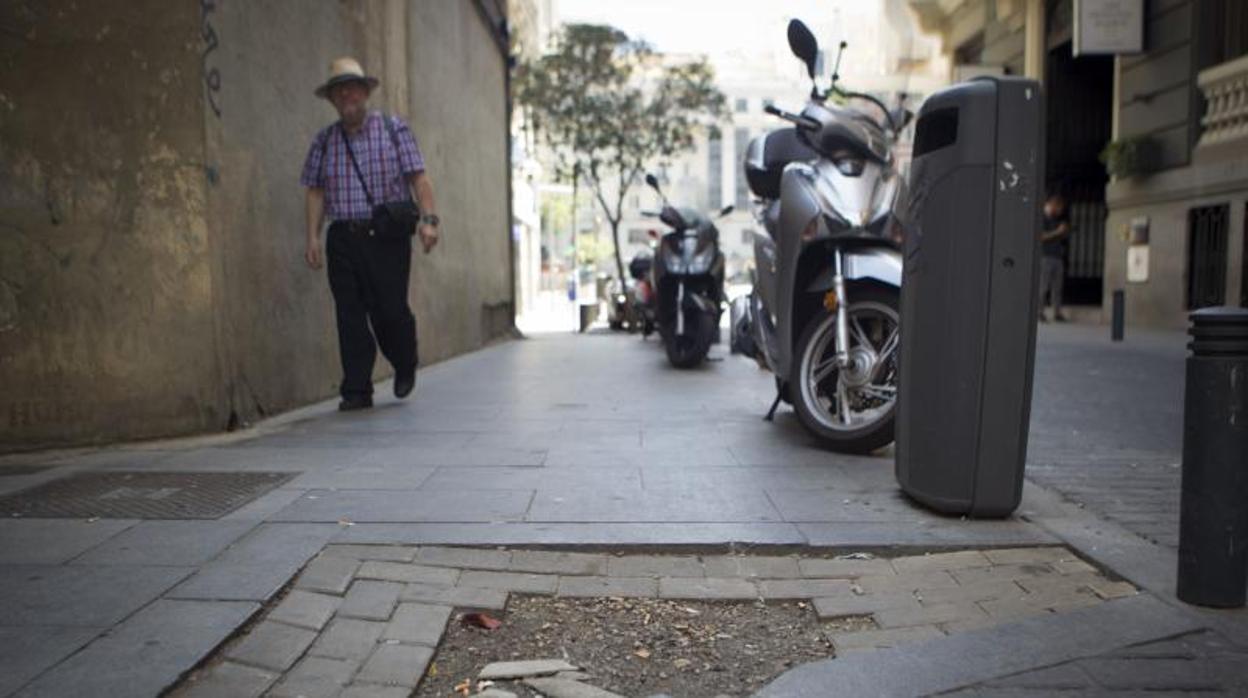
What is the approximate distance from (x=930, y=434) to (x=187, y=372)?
3535 mm

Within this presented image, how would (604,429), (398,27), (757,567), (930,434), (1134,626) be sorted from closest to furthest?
(1134,626)
(757,567)
(930,434)
(604,429)
(398,27)

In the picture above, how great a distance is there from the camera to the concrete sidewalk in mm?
2398

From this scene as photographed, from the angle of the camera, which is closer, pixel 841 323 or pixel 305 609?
pixel 305 609

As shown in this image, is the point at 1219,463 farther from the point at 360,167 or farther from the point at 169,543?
the point at 360,167

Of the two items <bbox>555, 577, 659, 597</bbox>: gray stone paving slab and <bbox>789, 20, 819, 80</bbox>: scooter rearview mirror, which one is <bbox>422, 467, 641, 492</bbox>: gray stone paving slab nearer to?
<bbox>555, 577, 659, 597</bbox>: gray stone paving slab

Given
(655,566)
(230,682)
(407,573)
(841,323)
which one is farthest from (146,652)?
(841,323)

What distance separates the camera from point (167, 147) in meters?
4.75

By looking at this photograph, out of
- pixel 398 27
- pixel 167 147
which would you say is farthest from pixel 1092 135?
pixel 167 147

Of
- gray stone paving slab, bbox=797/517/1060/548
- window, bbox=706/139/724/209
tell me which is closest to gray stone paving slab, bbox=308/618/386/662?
gray stone paving slab, bbox=797/517/1060/548

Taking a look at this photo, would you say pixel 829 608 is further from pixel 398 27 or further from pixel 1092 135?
pixel 1092 135

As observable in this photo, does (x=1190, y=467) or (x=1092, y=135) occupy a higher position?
(x=1092, y=135)

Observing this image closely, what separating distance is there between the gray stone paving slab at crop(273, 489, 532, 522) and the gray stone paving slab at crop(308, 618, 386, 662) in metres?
0.84

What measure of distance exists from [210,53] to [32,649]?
345 centimetres

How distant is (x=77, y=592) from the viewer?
2.63 meters
